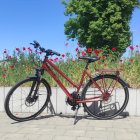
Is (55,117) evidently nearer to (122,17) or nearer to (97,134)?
(97,134)

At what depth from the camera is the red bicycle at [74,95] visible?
23.8 feet

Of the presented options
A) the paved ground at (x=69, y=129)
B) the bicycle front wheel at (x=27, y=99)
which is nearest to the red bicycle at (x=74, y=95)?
the bicycle front wheel at (x=27, y=99)

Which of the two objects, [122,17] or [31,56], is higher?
[122,17]

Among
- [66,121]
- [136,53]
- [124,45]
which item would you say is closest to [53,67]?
[66,121]

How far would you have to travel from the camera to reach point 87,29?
36938 millimetres

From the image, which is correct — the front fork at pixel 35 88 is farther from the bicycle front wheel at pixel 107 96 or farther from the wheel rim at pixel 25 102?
the bicycle front wheel at pixel 107 96

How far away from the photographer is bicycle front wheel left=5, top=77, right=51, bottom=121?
23.7ft

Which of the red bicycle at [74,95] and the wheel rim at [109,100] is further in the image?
the wheel rim at [109,100]

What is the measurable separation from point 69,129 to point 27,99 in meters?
1.16

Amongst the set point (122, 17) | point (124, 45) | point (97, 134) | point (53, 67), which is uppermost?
point (122, 17)

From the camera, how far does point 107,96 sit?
750 cm

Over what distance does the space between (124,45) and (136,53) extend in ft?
83.5

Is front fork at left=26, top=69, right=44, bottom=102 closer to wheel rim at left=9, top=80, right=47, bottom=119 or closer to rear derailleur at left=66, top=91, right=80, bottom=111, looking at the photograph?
wheel rim at left=9, top=80, right=47, bottom=119

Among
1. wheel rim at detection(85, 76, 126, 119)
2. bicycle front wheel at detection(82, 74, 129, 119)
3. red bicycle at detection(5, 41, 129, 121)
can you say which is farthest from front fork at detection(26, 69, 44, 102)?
wheel rim at detection(85, 76, 126, 119)
